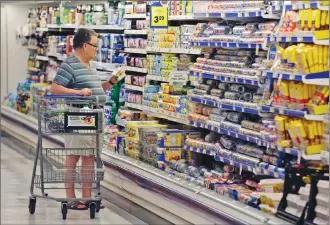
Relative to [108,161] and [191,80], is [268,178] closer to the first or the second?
[191,80]

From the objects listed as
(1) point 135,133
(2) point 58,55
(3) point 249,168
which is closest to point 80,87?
(1) point 135,133

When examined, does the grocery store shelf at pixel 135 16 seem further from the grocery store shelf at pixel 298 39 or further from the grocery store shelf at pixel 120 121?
the grocery store shelf at pixel 298 39

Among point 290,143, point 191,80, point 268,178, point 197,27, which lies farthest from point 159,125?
point 290,143

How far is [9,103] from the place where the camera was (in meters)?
14.8

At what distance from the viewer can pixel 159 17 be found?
8461 millimetres

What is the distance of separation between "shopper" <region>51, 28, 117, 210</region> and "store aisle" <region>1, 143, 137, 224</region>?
20cm

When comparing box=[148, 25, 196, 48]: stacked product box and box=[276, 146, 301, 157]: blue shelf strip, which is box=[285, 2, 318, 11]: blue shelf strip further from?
box=[148, 25, 196, 48]: stacked product box

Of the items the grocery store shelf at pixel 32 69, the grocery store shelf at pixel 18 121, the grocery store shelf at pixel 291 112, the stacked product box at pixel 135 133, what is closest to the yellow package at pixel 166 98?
the stacked product box at pixel 135 133

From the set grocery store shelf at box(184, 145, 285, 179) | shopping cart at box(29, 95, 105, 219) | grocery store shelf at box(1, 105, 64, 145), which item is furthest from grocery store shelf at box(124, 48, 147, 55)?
grocery store shelf at box(1, 105, 64, 145)

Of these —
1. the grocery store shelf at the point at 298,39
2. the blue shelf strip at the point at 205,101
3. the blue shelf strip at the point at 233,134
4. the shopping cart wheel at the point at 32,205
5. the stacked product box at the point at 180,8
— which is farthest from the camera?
the stacked product box at the point at 180,8

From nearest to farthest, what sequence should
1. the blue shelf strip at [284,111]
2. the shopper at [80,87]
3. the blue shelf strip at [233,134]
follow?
1. the blue shelf strip at [284,111]
2. the blue shelf strip at [233,134]
3. the shopper at [80,87]

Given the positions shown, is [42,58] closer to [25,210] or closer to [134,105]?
[134,105]

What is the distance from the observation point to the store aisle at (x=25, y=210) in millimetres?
7613

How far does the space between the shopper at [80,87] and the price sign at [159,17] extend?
766 millimetres
